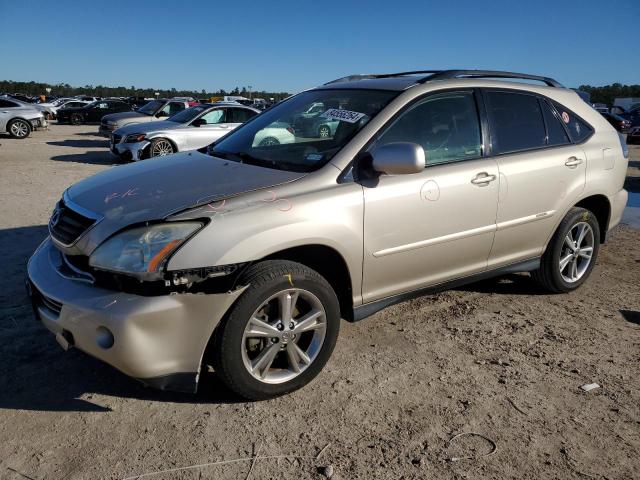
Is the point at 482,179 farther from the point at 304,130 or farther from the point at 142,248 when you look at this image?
the point at 142,248

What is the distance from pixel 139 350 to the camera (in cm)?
252

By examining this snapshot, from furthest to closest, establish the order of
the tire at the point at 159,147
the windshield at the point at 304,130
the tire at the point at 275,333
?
the tire at the point at 159,147 → the windshield at the point at 304,130 → the tire at the point at 275,333

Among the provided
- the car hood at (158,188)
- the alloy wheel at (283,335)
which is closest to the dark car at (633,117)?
the car hood at (158,188)

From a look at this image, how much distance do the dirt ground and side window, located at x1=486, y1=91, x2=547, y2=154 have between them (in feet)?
4.33

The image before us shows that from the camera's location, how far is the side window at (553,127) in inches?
168

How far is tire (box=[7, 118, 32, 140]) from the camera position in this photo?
63.6ft

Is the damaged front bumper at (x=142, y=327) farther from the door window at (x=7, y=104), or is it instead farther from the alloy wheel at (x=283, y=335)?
the door window at (x=7, y=104)

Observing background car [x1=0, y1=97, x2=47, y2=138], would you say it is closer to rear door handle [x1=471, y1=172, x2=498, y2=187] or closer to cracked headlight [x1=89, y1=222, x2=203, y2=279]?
cracked headlight [x1=89, y1=222, x2=203, y2=279]

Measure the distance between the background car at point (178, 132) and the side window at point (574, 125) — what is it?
8.73 meters

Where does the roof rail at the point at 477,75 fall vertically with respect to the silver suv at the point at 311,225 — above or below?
above

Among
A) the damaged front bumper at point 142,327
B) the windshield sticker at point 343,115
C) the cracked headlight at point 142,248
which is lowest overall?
the damaged front bumper at point 142,327

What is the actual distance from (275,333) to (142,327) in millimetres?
712

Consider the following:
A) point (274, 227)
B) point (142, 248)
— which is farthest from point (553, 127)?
point (142, 248)

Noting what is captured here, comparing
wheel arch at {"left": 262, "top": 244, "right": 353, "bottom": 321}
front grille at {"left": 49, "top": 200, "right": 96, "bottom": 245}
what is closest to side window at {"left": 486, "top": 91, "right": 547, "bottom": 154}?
wheel arch at {"left": 262, "top": 244, "right": 353, "bottom": 321}
